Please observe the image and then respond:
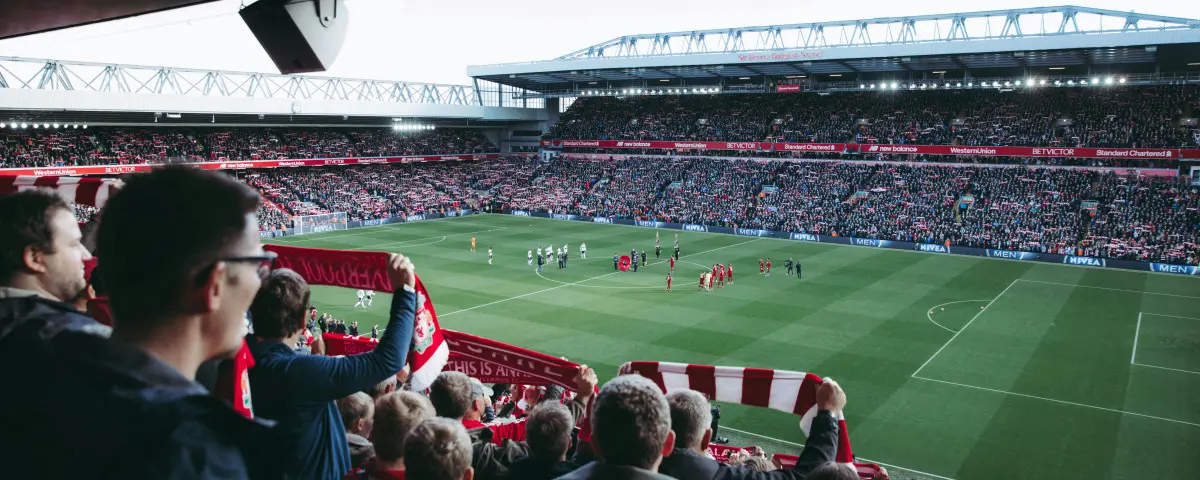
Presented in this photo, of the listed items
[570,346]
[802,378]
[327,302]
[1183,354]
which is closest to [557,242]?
[327,302]

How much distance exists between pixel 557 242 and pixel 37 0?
44974 mm

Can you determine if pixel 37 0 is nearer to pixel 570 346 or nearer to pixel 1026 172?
pixel 570 346

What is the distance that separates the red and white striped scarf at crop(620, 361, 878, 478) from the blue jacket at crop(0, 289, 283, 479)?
460 centimetres

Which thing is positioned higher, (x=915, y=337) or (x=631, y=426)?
(x=631, y=426)

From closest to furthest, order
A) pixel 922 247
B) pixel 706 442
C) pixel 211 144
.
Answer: pixel 706 442 → pixel 922 247 → pixel 211 144

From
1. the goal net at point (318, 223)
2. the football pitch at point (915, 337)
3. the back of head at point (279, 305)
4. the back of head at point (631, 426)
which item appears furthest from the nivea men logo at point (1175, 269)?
the goal net at point (318, 223)

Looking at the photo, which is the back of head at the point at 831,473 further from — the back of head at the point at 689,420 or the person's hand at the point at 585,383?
the person's hand at the point at 585,383

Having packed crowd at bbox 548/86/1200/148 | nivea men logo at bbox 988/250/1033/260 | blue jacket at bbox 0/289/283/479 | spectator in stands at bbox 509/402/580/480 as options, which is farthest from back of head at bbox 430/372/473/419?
packed crowd at bbox 548/86/1200/148

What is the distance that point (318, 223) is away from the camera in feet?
185

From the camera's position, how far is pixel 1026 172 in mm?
55438

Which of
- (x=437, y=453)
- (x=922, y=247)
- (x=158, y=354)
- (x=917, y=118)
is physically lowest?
(x=922, y=247)

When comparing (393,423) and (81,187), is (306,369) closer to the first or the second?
(393,423)

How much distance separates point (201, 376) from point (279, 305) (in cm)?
121

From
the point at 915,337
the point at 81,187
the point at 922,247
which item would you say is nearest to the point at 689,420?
the point at 81,187
